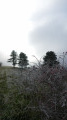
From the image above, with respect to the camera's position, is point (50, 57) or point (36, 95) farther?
point (50, 57)

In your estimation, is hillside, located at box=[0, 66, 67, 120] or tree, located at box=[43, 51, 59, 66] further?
tree, located at box=[43, 51, 59, 66]

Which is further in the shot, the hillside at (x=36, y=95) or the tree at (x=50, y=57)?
the tree at (x=50, y=57)

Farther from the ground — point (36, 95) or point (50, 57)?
point (50, 57)

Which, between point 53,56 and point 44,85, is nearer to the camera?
point 44,85

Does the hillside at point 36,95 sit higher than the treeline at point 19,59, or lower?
lower

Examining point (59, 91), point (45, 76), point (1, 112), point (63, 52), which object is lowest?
point (1, 112)

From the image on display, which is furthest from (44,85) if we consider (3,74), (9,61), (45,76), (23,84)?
(9,61)

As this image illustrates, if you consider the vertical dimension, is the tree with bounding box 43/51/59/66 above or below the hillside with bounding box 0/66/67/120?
above

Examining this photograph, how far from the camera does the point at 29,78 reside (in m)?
7.23

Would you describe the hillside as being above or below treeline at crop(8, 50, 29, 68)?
below

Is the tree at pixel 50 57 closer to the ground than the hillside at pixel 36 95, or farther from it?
farther from it

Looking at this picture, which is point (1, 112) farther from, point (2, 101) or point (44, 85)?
point (44, 85)

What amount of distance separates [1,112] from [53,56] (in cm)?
244

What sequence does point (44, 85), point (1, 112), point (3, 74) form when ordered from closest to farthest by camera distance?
point (44, 85) → point (1, 112) → point (3, 74)
